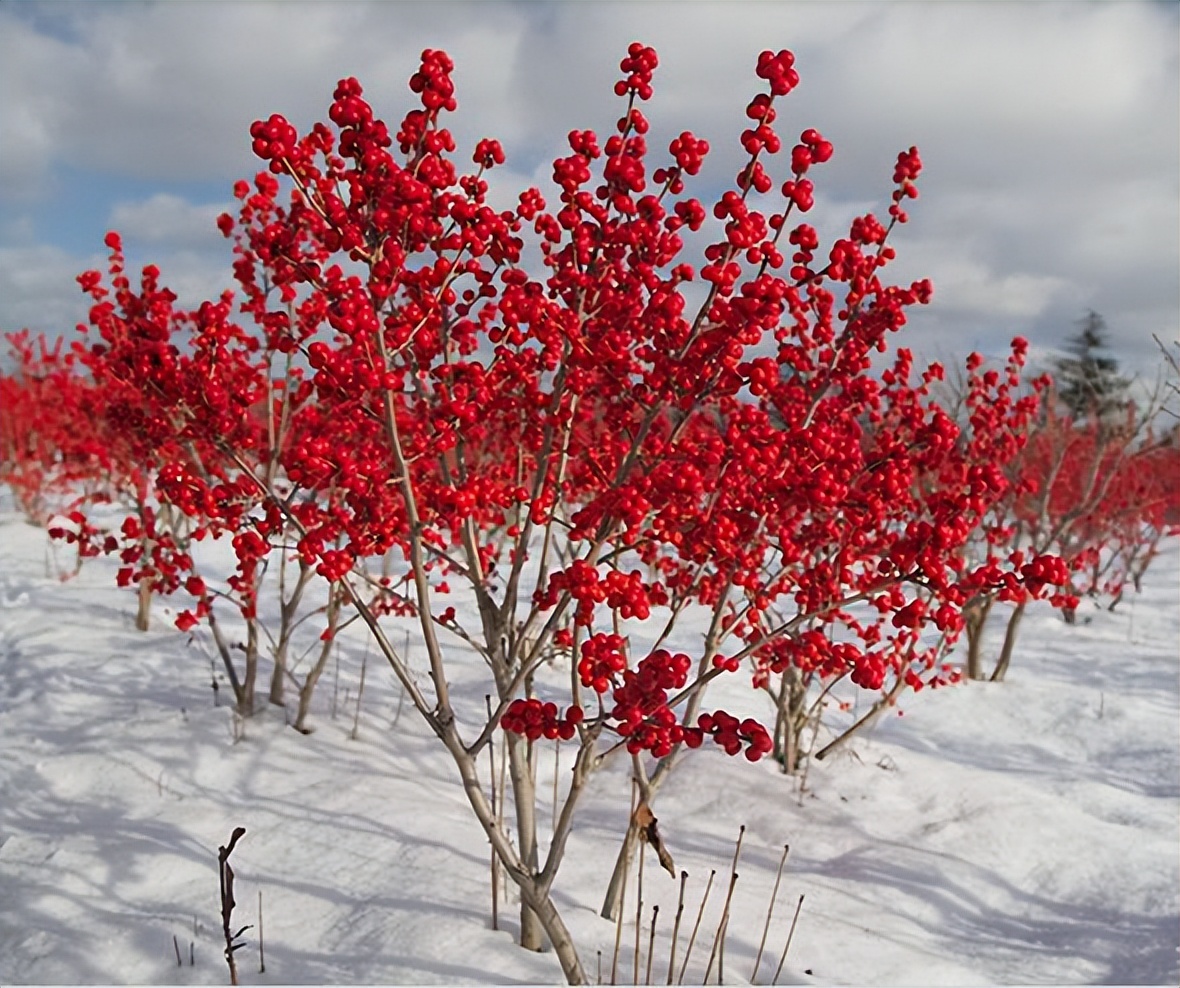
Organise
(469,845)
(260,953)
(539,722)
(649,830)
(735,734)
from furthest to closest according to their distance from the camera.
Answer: (469,845) < (260,953) < (649,830) < (539,722) < (735,734)

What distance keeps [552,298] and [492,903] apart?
7.85ft

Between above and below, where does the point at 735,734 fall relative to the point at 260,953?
above

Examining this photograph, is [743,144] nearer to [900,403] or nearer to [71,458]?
[900,403]

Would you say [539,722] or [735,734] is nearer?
[735,734]

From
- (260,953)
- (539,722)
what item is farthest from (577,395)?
(260,953)

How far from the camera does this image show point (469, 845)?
177 inches

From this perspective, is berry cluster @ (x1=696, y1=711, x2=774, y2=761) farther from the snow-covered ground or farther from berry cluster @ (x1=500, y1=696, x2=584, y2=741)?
the snow-covered ground

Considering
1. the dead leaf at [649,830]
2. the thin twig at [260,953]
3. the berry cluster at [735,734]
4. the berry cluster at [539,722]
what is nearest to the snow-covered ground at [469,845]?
the thin twig at [260,953]

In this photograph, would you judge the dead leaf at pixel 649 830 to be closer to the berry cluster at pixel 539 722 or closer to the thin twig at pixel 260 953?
the berry cluster at pixel 539 722

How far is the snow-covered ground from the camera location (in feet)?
12.1

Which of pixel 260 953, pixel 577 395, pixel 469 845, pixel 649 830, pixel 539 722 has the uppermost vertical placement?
pixel 577 395

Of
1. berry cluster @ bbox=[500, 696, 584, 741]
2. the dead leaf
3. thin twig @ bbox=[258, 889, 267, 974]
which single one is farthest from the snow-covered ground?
berry cluster @ bbox=[500, 696, 584, 741]

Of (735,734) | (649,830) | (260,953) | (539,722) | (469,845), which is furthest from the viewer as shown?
(469,845)

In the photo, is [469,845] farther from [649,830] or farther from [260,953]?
[649,830]
